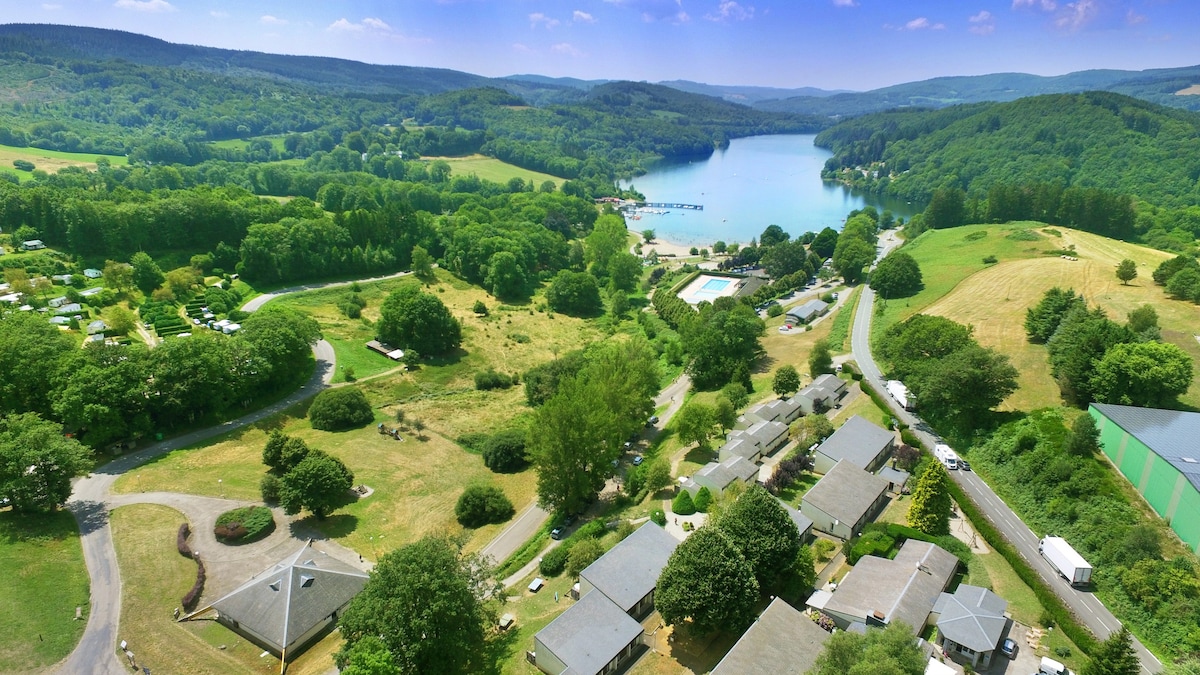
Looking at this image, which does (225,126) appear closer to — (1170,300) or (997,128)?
(1170,300)

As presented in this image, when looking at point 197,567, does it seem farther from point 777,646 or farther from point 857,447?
point 857,447

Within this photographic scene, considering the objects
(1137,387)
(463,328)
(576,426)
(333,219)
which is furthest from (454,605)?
(333,219)

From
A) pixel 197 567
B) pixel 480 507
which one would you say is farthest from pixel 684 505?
pixel 197 567

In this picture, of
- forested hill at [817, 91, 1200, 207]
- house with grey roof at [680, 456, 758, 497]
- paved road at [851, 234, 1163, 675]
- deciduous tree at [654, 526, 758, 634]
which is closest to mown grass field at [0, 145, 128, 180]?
house with grey roof at [680, 456, 758, 497]

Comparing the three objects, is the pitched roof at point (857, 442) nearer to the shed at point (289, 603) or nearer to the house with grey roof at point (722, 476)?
the house with grey roof at point (722, 476)

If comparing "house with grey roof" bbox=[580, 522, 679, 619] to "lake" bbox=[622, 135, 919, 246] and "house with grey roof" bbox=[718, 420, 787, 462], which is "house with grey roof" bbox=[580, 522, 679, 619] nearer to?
"house with grey roof" bbox=[718, 420, 787, 462]

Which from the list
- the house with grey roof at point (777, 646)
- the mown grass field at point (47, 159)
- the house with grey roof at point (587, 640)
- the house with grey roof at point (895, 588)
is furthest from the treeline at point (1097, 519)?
the mown grass field at point (47, 159)
